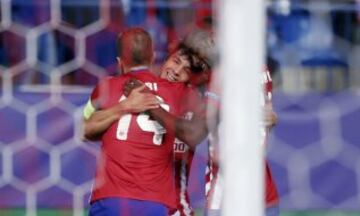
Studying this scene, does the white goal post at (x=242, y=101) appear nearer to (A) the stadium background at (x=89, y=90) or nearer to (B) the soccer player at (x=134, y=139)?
(B) the soccer player at (x=134, y=139)

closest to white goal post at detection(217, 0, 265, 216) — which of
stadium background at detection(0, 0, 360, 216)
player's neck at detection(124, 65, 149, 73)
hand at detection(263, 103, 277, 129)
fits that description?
hand at detection(263, 103, 277, 129)

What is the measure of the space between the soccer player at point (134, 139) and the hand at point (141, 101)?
0.03 m

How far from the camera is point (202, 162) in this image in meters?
5.61

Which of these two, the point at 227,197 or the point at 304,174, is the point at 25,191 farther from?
the point at 227,197

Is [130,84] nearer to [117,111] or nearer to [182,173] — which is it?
[117,111]

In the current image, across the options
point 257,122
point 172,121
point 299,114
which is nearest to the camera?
point 257,122

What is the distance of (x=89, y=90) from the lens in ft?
19.5

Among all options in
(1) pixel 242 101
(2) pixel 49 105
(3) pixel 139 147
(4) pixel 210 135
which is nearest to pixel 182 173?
(3) pixel 139 147

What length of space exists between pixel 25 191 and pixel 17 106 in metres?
0.40

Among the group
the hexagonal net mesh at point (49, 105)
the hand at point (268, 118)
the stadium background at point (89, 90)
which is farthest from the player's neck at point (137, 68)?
the hexagonal net mesh at point (49, 105)

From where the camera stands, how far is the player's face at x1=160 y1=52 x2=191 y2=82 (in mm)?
4328

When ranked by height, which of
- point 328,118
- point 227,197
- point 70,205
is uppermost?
point 227,197

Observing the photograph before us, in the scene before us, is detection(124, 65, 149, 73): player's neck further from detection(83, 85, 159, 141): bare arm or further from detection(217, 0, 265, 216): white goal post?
detection(217, 0, 265, 216): white goal post

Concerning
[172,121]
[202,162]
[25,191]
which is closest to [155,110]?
[172,121]
